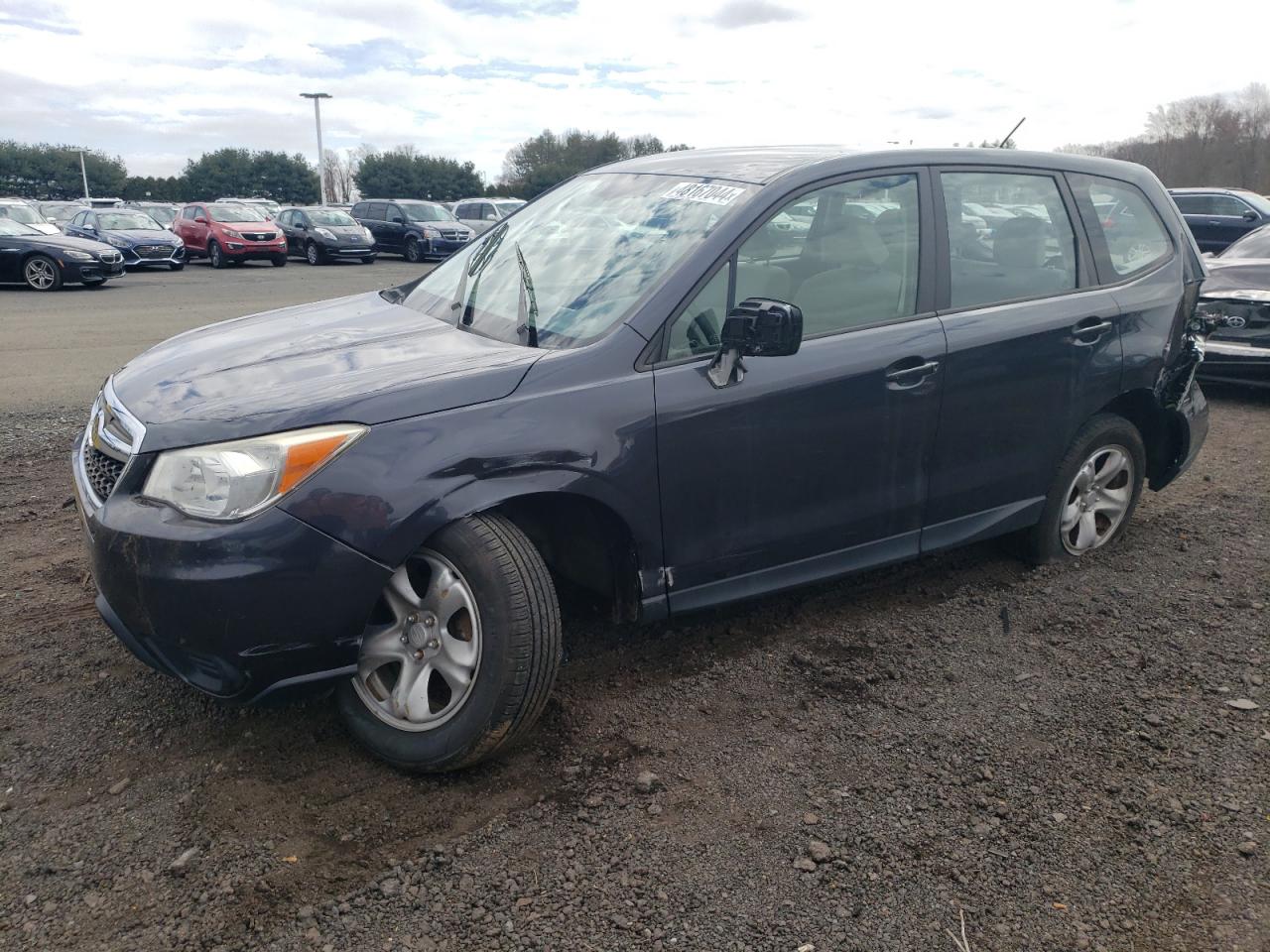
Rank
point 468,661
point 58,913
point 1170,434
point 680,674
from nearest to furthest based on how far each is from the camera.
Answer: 1. point 58,913
2. point 468,661
3. point 680,674
4. point 1170,434

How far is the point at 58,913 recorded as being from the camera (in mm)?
2373

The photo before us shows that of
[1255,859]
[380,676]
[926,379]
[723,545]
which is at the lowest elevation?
[1255,859]

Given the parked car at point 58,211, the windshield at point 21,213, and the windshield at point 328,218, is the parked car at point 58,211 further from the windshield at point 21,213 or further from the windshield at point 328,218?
the windshield at point 21,213

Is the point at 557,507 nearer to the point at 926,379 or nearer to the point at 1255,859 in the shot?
the point at 926,379

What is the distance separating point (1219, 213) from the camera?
63.6 feet

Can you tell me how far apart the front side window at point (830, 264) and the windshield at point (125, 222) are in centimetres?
2285

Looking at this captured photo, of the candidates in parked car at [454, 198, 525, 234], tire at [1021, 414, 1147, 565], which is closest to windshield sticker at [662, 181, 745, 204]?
tire at [1021, 414, 1147, 565]

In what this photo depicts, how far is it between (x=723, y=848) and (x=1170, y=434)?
3.31m

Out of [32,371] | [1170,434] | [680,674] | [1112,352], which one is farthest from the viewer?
[32,371]

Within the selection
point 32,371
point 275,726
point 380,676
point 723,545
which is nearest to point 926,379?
point 723,545

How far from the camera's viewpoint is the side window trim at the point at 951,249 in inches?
151

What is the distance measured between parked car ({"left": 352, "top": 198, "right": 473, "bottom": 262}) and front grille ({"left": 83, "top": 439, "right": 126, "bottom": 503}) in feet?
82.1

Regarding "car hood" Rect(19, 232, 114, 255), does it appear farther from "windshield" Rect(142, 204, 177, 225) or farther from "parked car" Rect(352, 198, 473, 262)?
"windshield" Rect(142, 204, 177, 225)

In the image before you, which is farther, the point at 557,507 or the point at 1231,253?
the point at 1231,253
